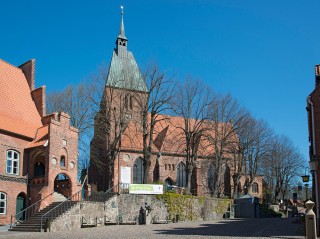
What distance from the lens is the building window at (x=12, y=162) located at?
30734mm

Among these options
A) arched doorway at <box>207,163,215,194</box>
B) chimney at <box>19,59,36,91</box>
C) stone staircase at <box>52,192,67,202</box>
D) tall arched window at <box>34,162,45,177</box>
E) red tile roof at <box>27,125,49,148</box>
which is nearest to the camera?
stone staircase at <box>52,192,67,202</box>

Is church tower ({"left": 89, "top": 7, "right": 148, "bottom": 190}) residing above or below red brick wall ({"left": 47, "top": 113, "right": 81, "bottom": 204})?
above

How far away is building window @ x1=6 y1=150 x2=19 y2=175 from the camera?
30.7 meters

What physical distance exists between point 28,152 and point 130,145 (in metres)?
19.9

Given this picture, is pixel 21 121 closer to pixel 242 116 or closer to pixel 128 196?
pixel 128 196

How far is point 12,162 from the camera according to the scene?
102ft

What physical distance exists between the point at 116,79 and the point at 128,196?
13663 millimetres

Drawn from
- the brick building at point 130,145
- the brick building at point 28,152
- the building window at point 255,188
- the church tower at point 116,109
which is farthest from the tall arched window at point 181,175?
the brick building at point 28,152

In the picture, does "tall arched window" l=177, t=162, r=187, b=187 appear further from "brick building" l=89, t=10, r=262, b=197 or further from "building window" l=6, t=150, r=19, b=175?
"building window" l=6, t=150, r=19, b=175

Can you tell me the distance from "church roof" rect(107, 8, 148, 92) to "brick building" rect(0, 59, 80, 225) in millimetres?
9004

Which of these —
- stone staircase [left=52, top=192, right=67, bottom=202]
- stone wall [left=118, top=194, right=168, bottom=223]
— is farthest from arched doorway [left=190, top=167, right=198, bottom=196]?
stone staircase [left=52, top=192, right=67, bottom=202]

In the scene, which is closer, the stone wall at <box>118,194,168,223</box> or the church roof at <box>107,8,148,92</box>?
the stone wall at <box>118,194,168,223</box>

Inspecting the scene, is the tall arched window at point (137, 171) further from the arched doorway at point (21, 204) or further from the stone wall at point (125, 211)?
the arched doorway at point (21, 204)

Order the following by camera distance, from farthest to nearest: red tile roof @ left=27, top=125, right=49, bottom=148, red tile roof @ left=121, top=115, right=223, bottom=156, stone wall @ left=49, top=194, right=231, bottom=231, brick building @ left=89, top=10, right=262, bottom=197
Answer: red tile roof @ left=121, top=115, right=223, bottom=156, brick building @ left=89, top=10, right=262, bottom=197, red tile roof @ left=27, top=125, right=49, bottom=148, stone wall @ left=49, top=194, right=231, bottom=231
